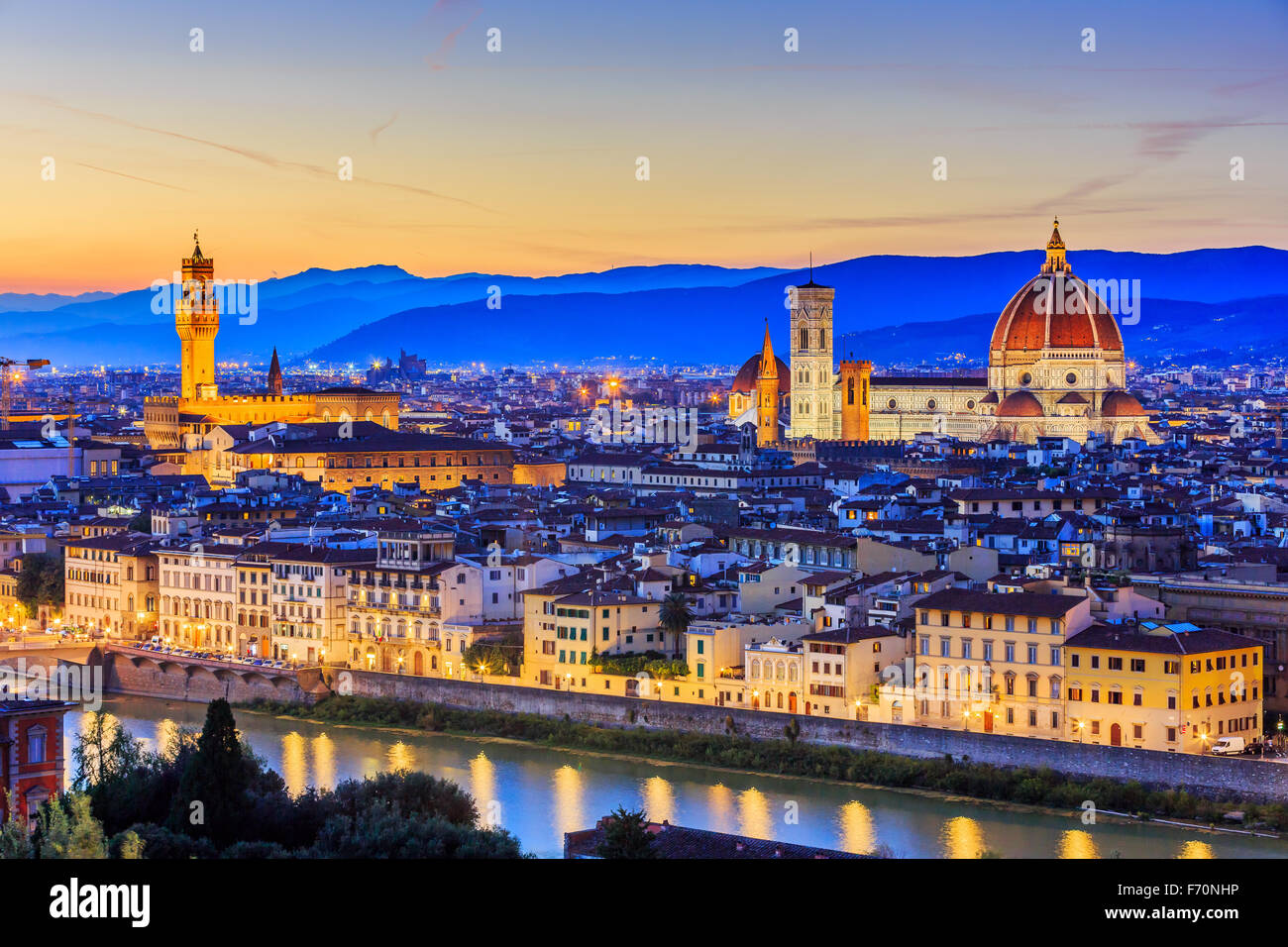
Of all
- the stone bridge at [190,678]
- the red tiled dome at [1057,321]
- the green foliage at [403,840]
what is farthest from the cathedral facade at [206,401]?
the green foliage at [403,840]

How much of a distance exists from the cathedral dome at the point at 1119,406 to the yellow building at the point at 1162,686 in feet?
115

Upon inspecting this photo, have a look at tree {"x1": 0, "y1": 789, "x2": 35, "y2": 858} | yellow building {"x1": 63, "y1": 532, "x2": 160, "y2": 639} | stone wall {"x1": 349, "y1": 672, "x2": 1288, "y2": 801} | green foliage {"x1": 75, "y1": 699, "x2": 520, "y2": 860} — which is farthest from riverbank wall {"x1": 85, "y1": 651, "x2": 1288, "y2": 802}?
tree {"x1": 0, "y1": 789, "x2": 35, "y2": 858}

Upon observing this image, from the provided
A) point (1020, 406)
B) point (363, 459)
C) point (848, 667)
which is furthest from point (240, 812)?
point (1020, 406)

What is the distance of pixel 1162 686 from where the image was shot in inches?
581

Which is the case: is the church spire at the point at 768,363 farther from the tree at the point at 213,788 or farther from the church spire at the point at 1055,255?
the tree at the point at 213,788

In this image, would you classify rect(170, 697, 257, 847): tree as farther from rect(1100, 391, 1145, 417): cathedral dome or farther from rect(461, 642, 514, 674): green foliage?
rect(1100, 391, 1145, 417): cathedral dome

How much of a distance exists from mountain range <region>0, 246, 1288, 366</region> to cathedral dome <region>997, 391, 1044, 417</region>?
322 feet

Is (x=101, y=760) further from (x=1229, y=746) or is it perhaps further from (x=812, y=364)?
(x=812, y=364)

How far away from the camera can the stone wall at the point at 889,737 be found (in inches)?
558

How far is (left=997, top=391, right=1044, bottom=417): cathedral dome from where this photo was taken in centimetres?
5088

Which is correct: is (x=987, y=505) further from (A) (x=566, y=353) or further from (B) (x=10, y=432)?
(A) (x=566, y=353)

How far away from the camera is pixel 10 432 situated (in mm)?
44875

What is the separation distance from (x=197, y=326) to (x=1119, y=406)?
21510 millimetres

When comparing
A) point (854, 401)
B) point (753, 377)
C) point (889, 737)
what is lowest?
point (889, 737)
